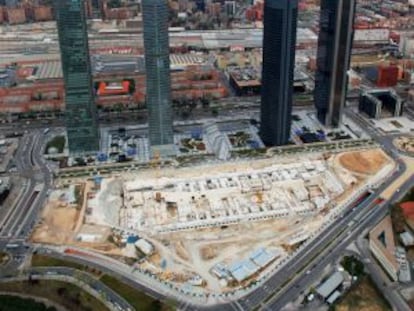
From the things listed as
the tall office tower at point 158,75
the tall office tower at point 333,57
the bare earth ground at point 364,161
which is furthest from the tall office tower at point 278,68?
the tall office tower at point 158,75

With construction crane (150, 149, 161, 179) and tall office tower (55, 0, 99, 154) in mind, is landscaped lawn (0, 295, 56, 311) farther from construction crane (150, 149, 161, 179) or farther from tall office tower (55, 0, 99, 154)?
tall office tower (55, 0, 99, 154)

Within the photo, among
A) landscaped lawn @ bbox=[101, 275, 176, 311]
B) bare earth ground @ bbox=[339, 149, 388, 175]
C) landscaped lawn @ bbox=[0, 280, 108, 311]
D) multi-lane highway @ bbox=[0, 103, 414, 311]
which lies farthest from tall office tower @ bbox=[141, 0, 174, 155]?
landscaped lawn @ bbox=[0, 280, 108, 311]

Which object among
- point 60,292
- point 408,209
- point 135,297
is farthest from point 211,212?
point 408,209

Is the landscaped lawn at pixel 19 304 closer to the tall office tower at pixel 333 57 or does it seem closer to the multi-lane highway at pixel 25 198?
the multi-lane highway at pixel 25 198

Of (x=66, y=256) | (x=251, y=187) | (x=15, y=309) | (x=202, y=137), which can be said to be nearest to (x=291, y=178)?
(x=251, y=187)

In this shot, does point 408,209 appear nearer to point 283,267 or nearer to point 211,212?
point 283,267

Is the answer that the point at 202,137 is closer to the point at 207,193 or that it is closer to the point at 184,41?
the point at 207,193

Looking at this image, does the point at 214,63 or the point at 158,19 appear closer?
the point at 158,19
